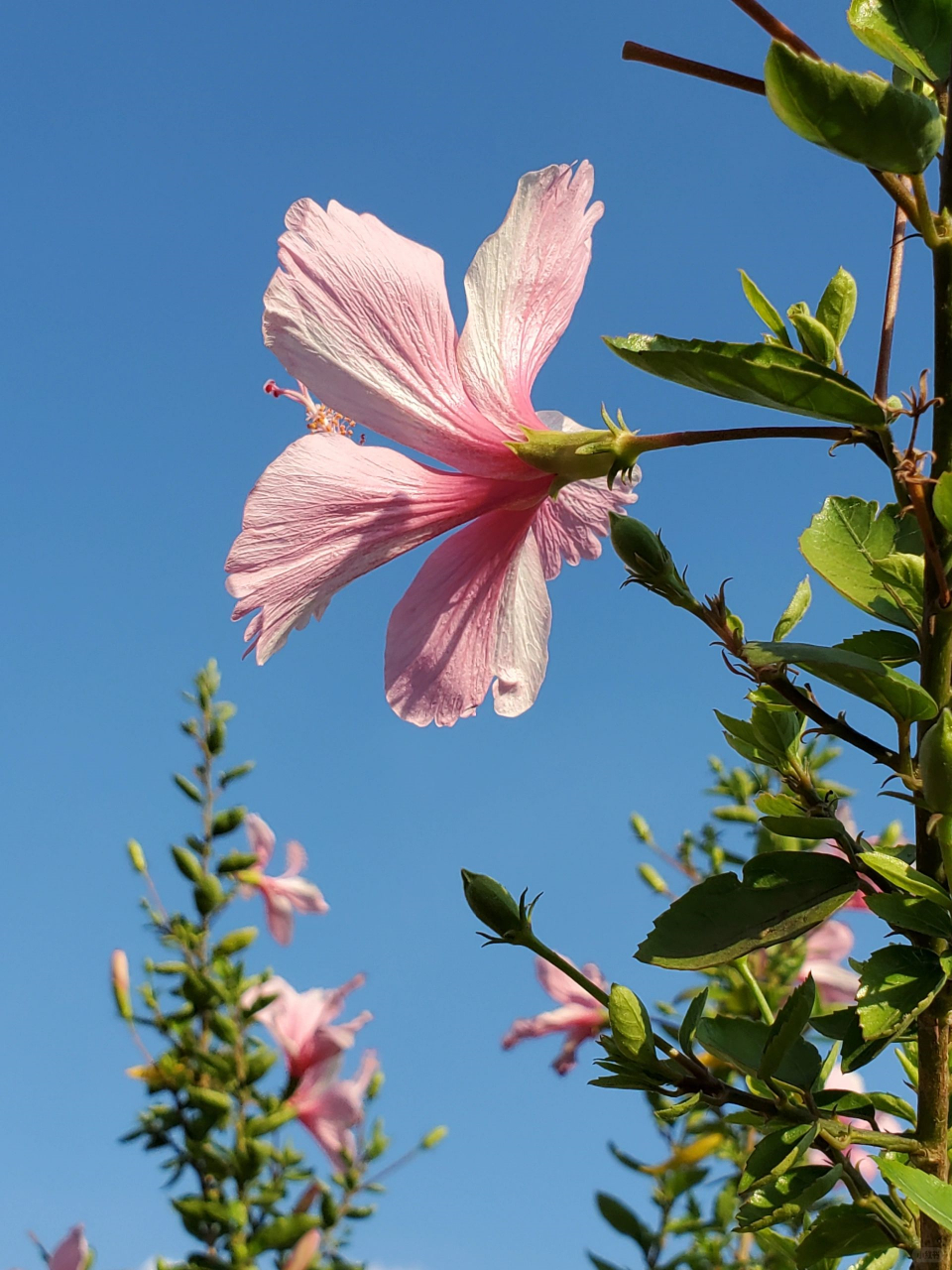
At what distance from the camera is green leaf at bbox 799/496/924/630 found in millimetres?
1057

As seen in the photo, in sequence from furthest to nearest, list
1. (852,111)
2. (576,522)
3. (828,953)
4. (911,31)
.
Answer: (828,953)
(576,522)
(911,31)
(852,111)

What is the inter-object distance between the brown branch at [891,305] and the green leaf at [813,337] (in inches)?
1.7

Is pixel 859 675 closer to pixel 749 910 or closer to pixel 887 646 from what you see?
pixel 887 646

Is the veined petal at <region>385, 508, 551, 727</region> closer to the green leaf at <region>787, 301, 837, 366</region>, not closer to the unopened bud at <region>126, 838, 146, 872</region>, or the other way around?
the green leaf at <region>787, 301, 837, 366</region>

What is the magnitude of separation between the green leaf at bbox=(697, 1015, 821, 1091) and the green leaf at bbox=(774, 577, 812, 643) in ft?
1.27

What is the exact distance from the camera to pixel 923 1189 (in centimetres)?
88

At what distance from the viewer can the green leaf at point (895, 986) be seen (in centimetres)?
91

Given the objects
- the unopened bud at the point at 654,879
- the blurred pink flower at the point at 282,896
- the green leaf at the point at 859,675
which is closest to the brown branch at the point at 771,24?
the green leaf at the point at 859,675

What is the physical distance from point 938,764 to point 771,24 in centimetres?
61

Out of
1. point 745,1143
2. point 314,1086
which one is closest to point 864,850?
point 745,1143

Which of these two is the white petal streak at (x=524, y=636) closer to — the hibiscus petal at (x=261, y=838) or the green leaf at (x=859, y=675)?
the green leaf at (x=859, y=675)

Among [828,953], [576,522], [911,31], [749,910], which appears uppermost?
[576,522]

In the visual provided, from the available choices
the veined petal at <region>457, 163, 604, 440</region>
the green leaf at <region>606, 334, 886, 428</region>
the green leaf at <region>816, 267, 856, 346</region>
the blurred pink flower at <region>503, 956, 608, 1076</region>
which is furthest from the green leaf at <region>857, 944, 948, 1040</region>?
the blurred pink flower at <region>503, 956, 608, 1076</region>

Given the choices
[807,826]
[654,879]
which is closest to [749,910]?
[807,826]
